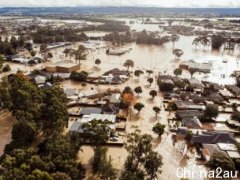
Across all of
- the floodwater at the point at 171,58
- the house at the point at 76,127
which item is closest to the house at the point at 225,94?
the floodwater at the point at 171,58

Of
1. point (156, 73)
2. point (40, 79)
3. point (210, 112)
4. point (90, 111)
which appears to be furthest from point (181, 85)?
point (40, 79)

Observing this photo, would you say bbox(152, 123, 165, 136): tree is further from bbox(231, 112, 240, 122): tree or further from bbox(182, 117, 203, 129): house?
bbox(231, 112, 240, 122): tree

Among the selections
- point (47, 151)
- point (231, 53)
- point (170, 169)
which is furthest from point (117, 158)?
point (231, 53)

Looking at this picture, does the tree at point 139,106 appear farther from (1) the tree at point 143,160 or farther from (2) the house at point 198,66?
(2) the house at point 198,66

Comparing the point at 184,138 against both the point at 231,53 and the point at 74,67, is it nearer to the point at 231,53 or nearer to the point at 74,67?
the point at 74,67

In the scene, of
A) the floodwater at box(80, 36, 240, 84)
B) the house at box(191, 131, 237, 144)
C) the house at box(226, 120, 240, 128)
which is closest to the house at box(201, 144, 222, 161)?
the house at box(191, 131, 237, 144)

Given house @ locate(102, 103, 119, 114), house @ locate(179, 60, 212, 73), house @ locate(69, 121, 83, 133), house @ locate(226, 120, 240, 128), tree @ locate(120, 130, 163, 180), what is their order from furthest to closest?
house @ locate(179, 60, 212, 73) → house @ locate(102, 103, 119, 114) → house @ locate(226, 120, 240, 128) → house @ locate(69, 121, 83, 133) → tree @ locate(120, 130, 163, 180)

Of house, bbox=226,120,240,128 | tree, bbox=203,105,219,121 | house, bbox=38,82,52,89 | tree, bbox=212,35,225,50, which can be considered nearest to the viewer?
house, bbox=226,120,240,128
